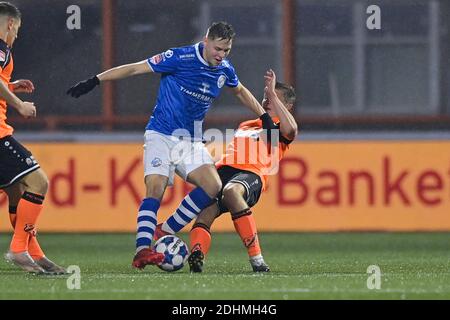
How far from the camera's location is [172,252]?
929 cm

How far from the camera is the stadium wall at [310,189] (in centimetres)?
1400

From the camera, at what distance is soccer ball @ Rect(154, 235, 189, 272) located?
927cm

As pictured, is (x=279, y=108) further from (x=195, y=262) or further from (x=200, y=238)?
(x=195, y=262)

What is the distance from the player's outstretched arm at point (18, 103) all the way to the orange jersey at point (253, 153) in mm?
1881

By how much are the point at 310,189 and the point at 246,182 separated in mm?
4304

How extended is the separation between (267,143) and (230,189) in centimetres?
58

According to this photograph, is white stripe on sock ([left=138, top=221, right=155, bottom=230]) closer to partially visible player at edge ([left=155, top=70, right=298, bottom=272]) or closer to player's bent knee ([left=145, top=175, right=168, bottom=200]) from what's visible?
player's bent knee ([left=145, top=175, right=168, bottom=200])
